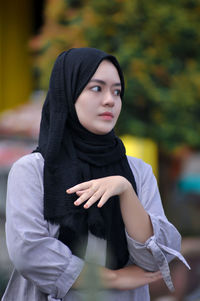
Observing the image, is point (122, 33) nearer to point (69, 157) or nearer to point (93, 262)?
point (69, 157)

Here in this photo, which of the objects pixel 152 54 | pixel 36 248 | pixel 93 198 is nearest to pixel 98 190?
pixel 93 198

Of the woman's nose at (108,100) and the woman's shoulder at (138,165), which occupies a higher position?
the woman's nose at (108,100)

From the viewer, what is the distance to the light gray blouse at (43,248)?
1771mm

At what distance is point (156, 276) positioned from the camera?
1.96 metres

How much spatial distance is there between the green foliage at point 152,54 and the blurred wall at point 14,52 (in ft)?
19.2

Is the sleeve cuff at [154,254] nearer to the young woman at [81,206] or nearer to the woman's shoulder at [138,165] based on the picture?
the young woman at [81,206]

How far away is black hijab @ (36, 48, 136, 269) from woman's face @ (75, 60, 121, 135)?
21 mm

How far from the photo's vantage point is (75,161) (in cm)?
188

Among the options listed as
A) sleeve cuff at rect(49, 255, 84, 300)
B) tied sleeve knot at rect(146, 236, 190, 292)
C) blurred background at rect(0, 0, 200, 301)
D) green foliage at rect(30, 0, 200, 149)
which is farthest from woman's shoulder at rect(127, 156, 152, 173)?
green foliage at rect(30, 0, 200, 149)

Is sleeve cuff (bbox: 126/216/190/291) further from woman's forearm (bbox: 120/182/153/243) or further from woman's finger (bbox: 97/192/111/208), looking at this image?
woman's finger (bbox: 97/192/111/208)

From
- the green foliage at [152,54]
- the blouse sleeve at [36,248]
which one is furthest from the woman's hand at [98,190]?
the green foliage at [152,54]

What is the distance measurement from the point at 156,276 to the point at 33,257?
489 mm

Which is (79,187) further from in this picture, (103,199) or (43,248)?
(43,248)

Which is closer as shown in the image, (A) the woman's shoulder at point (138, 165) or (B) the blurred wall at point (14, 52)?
(A) the woman's shoulder at point (138, 165)
